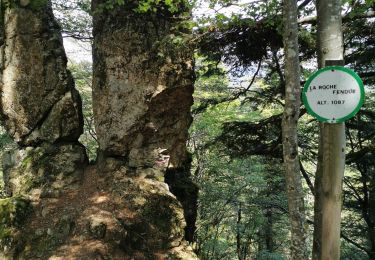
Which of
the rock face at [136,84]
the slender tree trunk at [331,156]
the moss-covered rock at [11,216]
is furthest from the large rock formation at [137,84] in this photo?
the slender tree trunk at [331,156]

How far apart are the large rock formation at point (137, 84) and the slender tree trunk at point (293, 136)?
3118mm

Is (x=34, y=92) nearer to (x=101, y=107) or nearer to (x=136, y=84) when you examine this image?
(x=101, y=107)

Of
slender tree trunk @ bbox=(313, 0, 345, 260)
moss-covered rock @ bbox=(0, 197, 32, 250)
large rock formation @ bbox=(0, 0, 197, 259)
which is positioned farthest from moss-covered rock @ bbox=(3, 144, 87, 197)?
slender tree trunk @ bbox=(313, 0, 345, 260)

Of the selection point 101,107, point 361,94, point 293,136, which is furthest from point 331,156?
point 101,107

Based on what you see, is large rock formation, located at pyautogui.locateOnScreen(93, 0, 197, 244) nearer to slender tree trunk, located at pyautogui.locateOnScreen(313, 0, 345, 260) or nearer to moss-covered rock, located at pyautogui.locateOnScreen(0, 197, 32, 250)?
moss-covered rock, located at pyautogui.locateOnScreen(0, 197, 32, 250)

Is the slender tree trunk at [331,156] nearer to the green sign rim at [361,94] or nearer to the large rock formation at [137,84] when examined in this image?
the green sign rim at [361,94]

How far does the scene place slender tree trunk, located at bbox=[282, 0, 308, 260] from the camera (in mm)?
3531

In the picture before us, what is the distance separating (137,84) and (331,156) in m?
4.77

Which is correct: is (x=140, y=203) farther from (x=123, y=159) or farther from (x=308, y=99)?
(x=308, y=99)

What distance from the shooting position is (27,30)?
6.75m

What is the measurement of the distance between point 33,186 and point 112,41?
3.18 m

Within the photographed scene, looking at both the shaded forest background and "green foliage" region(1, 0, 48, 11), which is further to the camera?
"green foliage" region(1, 0, 48, 11)

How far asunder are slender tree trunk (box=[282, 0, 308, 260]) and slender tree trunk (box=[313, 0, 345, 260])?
841mm

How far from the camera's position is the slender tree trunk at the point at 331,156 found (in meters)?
2.57
